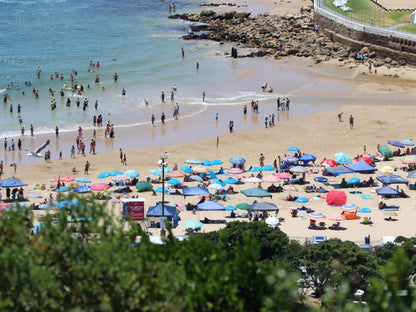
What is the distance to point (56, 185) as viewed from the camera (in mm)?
31766

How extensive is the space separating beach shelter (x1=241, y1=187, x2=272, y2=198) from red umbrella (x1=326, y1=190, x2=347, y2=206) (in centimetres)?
245

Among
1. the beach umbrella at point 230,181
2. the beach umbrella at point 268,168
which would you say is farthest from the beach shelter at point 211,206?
the beach umbrella at point 268,168

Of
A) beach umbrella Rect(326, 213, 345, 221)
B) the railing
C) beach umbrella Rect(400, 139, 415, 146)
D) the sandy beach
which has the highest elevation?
the railing

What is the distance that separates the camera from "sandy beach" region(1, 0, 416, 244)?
2717 centimetres

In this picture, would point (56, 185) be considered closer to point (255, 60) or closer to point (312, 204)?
point (312, 204)

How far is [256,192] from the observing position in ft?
95.5

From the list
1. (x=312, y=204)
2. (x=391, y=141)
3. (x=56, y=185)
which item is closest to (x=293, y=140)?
(x=391, y=141)

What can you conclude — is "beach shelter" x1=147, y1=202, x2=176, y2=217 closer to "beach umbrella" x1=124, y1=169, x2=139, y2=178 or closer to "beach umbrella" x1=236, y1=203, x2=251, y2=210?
"beach umbrella" x1=236, y1=203, x2=251, y2=210

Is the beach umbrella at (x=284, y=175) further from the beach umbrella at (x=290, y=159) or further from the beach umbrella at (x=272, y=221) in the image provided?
the beach umbrella at (x=272, y=221)

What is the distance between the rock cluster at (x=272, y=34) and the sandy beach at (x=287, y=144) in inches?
358

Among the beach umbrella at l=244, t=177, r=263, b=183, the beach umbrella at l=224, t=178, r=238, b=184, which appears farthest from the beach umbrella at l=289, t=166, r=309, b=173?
the beach umbrella at l=224, t=178, r=238, b=184

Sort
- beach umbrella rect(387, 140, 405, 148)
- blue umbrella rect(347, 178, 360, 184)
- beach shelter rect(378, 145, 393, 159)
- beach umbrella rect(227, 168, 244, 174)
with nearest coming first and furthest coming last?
blue umbrella rect(347, 178, 360, 184) < beach umbrella rect(227, 168, 244, 174) < beach shelter rect(378, 145, 393, 159) < beach umbrella rect(387, 140, 405, 148)

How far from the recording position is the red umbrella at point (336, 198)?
2805cm

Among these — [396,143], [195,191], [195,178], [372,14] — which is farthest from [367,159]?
[372,14]
